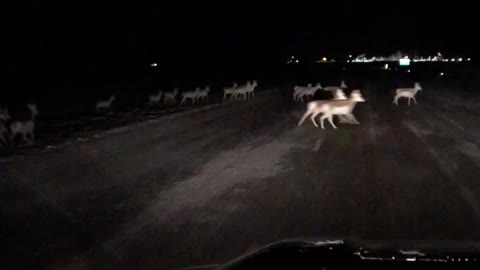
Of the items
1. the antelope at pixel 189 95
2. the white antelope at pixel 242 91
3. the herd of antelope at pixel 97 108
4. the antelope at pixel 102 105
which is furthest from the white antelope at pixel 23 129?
the white antelope at pixel 242 91

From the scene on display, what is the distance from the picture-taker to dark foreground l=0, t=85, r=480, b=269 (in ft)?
25.8

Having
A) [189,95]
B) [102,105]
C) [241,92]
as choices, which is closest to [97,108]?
[102,105]

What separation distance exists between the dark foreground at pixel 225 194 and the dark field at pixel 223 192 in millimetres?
23

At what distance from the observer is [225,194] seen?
428 inches

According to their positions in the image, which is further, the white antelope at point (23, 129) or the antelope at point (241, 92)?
the antelope at point (241, 92)

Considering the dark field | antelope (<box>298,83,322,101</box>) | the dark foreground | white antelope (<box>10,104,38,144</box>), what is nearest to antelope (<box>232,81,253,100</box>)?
antelope (<box>298,83,322,101</box>)

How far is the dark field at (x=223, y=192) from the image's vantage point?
311 inches

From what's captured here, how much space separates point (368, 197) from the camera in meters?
10.3

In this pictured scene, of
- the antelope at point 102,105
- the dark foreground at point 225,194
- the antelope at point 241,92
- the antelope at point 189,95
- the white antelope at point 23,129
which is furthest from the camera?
the antelope at point 241,92

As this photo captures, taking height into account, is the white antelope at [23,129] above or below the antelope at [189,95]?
above

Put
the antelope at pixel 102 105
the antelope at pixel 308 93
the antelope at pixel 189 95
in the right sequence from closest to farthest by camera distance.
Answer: the antelope at pixel 102 105
the antelope at pixel 189 95
the antelope at pixel 308 93

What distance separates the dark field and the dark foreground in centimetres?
2

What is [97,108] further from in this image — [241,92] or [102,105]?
[241,92]

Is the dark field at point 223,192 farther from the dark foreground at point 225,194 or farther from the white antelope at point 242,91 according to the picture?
the white antelope at point 242,91
